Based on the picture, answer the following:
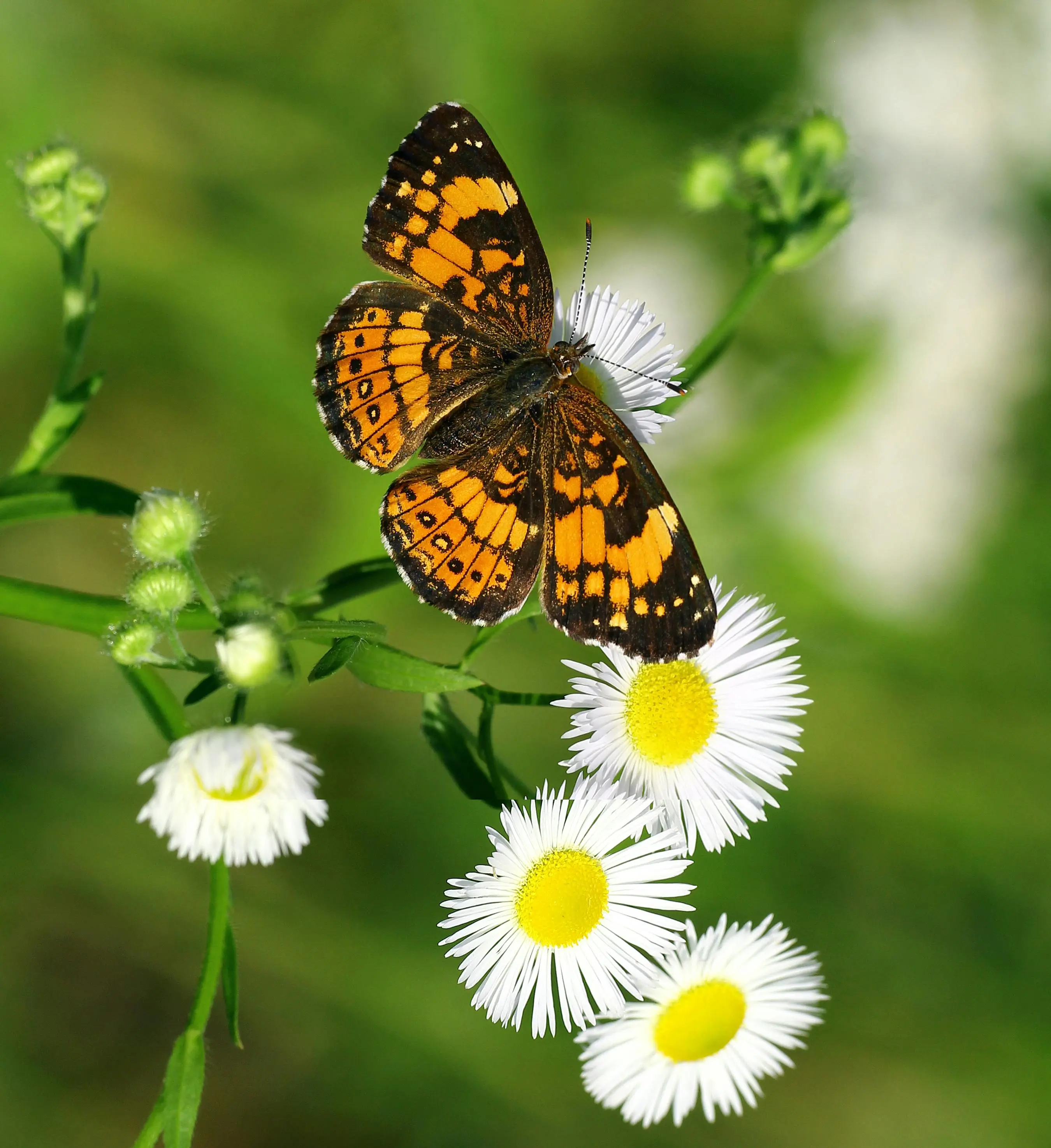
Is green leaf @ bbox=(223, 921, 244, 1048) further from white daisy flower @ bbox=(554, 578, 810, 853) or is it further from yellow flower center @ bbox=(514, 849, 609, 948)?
white daisy flower @ bbox=(554, 578, 810, 853)

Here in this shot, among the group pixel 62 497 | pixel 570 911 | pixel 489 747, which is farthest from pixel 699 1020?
pixel 62 497

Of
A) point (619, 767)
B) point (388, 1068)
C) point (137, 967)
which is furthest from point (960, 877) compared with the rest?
point (137, 967)

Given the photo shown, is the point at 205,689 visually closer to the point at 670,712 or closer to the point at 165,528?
the point at 165,528

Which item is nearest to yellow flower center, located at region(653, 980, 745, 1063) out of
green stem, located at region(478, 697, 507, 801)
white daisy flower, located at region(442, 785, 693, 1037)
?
white daisy flower, located at region(442, 785, 693, 1037)

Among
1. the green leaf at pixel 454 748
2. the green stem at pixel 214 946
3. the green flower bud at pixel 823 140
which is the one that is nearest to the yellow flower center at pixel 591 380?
the green flower bud at pixel 823 140

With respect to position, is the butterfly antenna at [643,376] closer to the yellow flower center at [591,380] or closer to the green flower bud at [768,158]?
the yellow flower center at [591,380]

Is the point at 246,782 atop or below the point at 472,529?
below
